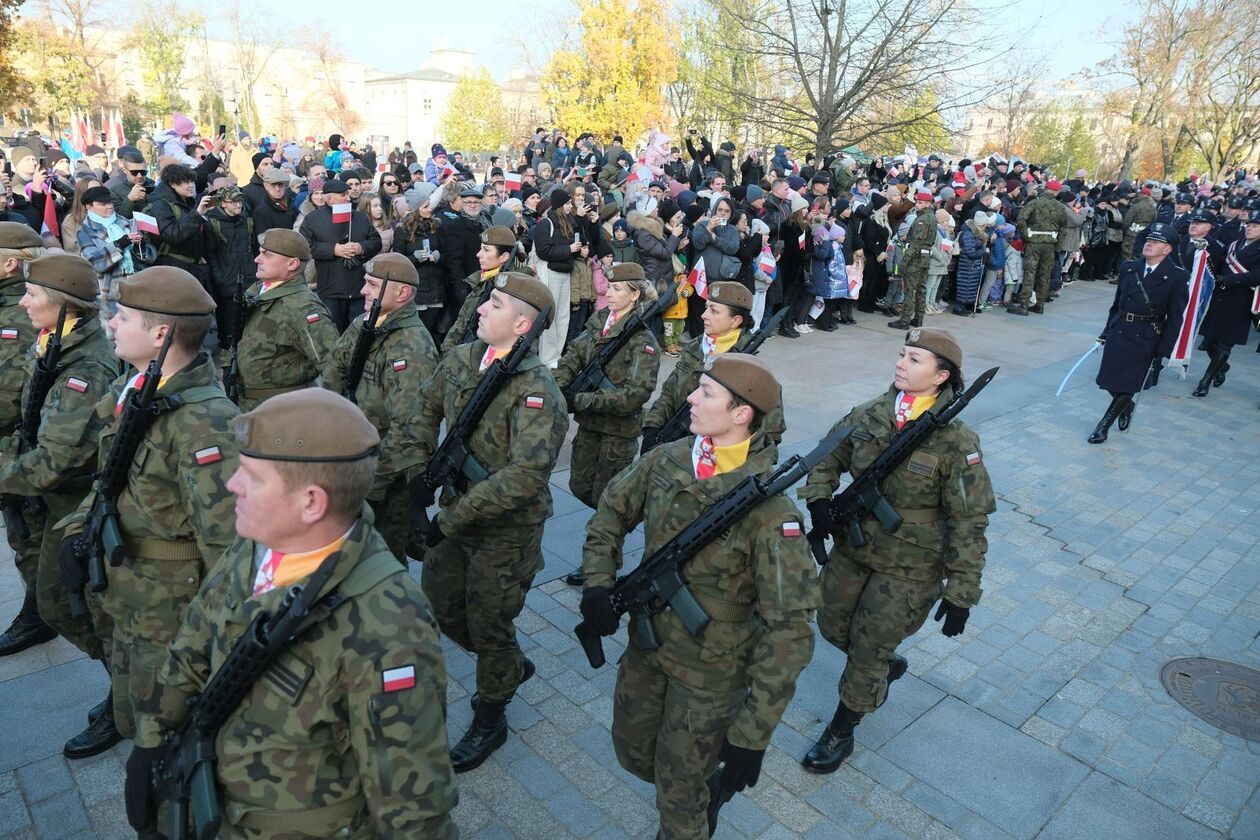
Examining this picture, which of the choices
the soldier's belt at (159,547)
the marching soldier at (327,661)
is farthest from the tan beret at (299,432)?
the soldier's belt at (159,547)

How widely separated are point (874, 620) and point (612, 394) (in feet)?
7.01

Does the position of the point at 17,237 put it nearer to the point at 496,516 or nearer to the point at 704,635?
the point at 496,516

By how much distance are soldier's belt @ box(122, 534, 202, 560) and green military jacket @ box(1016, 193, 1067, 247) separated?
15.8 metres

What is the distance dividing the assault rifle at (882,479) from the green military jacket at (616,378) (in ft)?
5.44

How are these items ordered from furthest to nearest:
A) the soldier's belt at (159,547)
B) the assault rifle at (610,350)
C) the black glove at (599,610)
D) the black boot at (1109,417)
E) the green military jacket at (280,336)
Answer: the black boot at (1109,417) → the assault rifle at (610,350) → the green military jacket at (280,336) → the soldier's belt at (159,547) → the black glove at (599,610)

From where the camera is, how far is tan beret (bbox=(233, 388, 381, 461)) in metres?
1.96

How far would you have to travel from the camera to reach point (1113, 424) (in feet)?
31.9

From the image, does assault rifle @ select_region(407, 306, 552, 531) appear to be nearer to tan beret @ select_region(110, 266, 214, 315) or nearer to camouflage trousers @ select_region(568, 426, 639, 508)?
tan beret @ select_region(110, 266, 214, 315)

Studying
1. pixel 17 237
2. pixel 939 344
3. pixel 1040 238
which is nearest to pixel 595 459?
pixel 939 344

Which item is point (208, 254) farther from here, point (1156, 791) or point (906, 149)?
point (906, 149)

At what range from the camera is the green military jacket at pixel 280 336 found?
16.8 feet

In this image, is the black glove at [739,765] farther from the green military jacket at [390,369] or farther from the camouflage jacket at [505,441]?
the green military jacket at [390,369]

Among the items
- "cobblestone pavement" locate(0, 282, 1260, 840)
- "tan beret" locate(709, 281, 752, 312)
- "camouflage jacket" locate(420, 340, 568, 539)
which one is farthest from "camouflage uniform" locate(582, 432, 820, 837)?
"tan beret" locate(709, 281, 752, 312)

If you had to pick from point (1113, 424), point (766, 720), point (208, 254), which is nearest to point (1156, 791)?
point (766, 720)
